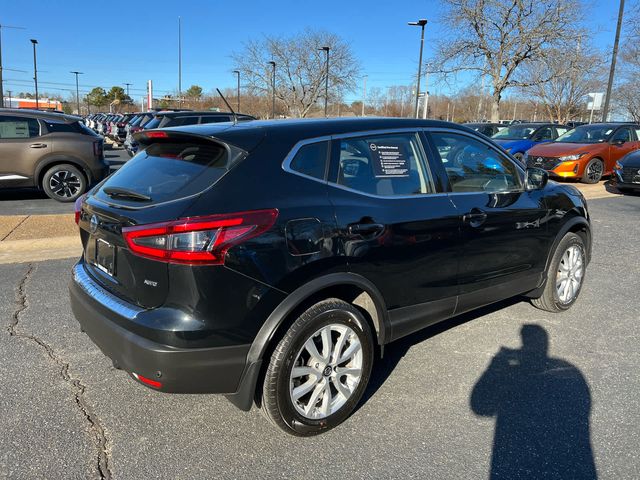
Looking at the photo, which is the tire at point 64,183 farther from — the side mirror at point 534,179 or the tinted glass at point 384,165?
the side mirror at point 534,179

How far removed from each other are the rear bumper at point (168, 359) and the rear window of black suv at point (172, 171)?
60cm

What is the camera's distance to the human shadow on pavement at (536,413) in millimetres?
2596

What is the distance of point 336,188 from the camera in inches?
113

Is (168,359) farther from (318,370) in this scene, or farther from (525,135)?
(525,135)

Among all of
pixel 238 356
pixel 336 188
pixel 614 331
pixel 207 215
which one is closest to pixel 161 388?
pixel 238 356

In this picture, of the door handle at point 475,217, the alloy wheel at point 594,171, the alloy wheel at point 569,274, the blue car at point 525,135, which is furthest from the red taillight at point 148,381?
the blue car at point 525,135

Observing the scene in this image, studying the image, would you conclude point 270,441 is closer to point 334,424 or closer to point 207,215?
point 334,424

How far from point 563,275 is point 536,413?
1.95 metres

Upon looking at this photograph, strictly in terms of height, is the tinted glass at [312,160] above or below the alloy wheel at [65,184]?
above

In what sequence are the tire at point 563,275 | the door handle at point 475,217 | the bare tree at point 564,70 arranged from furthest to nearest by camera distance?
the bare tree at point 564,70
the tire at point 563,275
the door handle at point 475,217

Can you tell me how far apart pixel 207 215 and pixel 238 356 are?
708 mm

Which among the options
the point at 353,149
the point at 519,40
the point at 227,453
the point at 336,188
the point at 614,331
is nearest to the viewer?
the point at 227,453

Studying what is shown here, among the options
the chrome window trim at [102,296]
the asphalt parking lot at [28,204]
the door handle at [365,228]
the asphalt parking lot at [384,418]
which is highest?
the door handle at [365,228]

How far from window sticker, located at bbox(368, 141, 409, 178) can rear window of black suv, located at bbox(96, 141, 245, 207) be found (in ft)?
3.05
